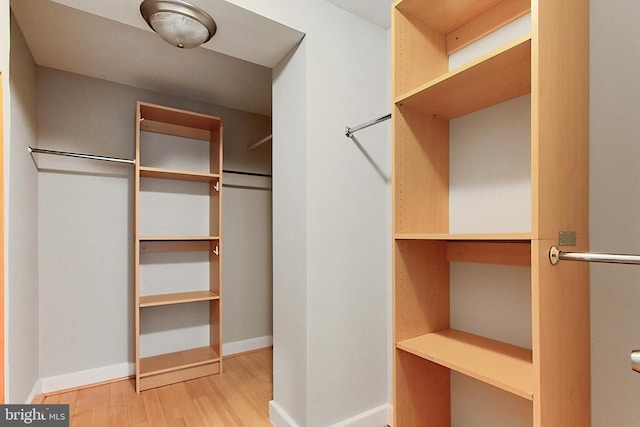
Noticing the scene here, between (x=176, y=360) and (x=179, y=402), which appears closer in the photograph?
(x=179, y=402)

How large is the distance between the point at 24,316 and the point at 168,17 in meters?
1.79

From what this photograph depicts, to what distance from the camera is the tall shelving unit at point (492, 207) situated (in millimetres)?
886

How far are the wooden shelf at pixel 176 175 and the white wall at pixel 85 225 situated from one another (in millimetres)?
208

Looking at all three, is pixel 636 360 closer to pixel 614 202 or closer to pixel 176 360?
pixel 614 202

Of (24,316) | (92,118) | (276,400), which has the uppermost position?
(92,118)

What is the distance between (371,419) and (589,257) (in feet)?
4.86

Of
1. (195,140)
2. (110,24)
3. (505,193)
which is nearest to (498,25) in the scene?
(505,193)

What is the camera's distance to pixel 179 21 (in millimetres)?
1415

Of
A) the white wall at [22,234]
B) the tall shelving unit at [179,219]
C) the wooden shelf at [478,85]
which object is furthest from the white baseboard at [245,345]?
the wooden shelf at [478,85]

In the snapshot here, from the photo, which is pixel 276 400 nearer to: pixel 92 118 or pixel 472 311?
pixel 472 311

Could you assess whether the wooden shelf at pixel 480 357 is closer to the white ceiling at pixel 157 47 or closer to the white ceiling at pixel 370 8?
the white ceiling at pixel 157 47

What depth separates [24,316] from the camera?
1817mm

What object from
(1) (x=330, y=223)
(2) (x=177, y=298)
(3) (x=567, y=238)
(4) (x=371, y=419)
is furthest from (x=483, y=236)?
(2) (x=177, y=298)

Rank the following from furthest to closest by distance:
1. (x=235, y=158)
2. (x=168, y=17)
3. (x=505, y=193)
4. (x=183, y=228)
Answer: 1. (x=235, y=158)
2. (x=183, y=228)
3. (x=168, y=17)
4. (x=505, y=193)
